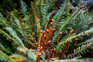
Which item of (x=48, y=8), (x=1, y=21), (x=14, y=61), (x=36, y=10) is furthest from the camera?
(x=48, y=8)

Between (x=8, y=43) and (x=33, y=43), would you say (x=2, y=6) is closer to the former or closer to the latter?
(x=8, y=43)

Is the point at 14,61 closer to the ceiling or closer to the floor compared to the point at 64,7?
closer to the floor

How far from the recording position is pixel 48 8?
105 centimetres

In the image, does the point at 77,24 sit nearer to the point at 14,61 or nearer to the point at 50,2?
the point at 50,2

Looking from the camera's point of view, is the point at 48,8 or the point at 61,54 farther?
the point at 48,8

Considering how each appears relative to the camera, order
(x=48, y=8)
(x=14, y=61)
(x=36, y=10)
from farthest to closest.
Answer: (x=48, y=8) < (x=36, y=10) < (x=14, y=61)

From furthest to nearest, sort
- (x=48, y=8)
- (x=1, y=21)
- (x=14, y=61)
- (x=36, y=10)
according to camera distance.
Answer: (x=48, y=8) < (x=36, y=10) < (x=1, y=21) < (x=14, y=61)

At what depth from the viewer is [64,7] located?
3.08 feet

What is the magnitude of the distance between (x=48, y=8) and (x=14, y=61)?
2.54 ft

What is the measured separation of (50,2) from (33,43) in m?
0.53

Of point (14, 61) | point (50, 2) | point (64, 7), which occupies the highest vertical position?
point (50, 2)

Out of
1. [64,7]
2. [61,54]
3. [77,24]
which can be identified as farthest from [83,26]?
[61,54]

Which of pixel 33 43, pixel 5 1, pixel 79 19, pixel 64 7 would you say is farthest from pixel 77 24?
pixel 5 1

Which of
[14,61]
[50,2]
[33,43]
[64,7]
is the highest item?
[50,2]
